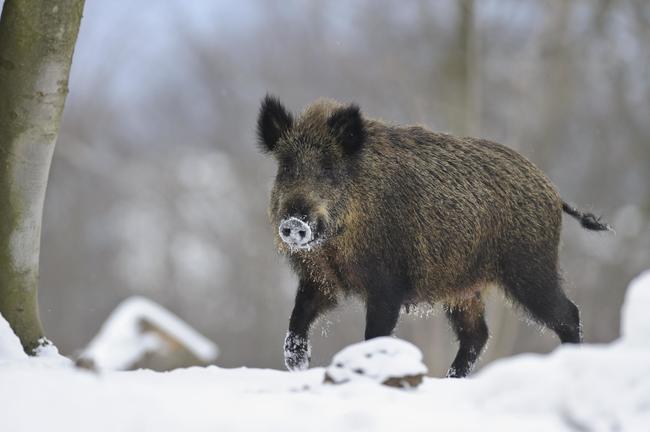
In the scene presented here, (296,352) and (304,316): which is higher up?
(304,316)

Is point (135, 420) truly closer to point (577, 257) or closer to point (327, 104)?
point (327, 104)

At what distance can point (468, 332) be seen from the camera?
7.45 metres

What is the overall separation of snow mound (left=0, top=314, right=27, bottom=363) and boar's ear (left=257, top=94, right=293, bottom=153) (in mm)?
2025

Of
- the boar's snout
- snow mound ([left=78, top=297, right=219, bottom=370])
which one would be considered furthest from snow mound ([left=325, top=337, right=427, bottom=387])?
snow mound ([left=78, top=297, right=219, bottom=370])

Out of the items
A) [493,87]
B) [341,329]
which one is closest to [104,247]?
[341,329]

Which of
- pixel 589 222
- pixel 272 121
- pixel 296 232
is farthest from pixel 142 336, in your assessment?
pixel 296 232

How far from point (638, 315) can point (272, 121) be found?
137 inches

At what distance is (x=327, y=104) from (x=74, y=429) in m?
3.76

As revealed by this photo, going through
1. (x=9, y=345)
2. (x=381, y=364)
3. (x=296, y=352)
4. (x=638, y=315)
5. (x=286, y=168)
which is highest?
(x=286, y=168)

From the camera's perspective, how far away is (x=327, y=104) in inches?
275

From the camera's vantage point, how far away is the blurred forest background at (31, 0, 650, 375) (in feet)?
81.8

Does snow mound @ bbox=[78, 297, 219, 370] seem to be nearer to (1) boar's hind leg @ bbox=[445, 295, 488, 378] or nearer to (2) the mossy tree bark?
(2) the mossy tree bark

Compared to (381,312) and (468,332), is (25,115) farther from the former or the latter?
(468,332)

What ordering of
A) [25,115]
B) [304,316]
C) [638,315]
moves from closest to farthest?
[638,315]
[25,115]
[304,316]
